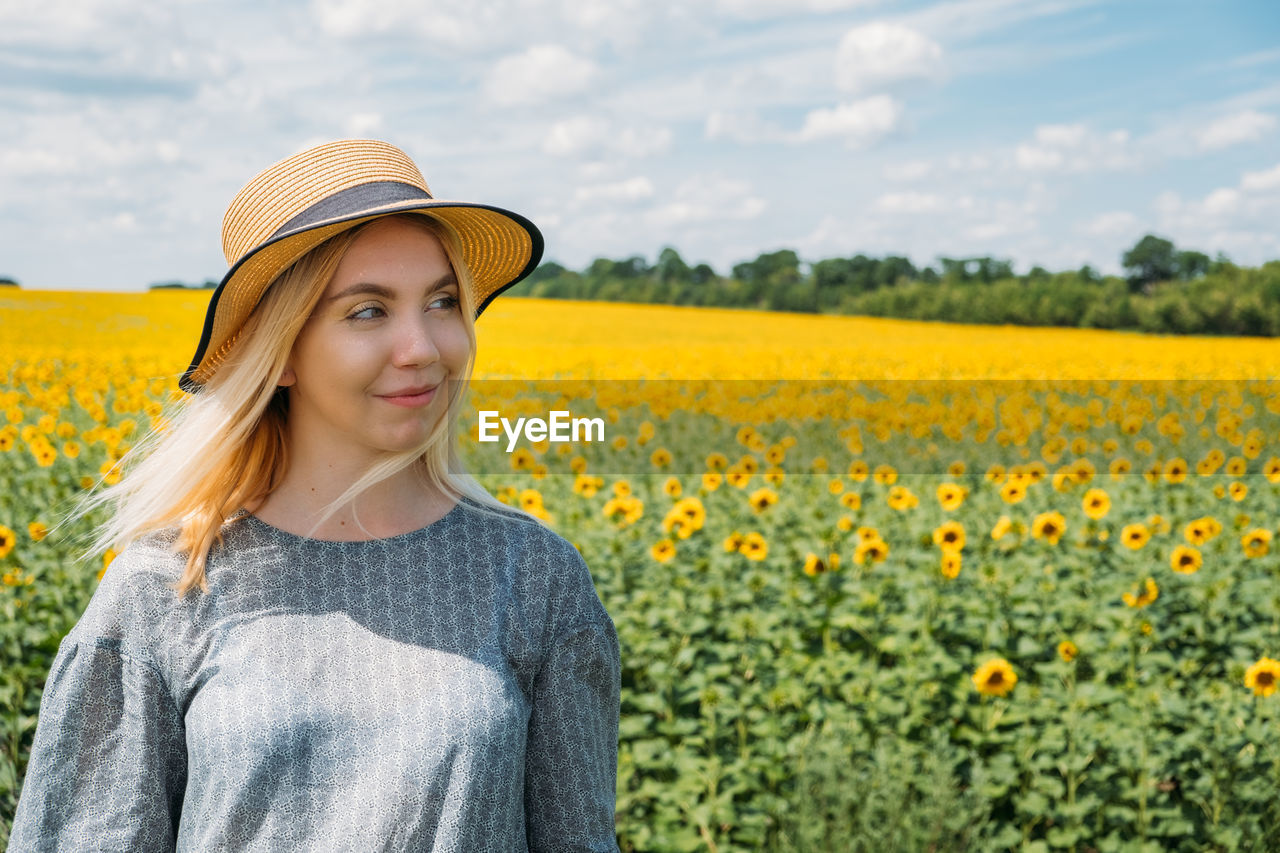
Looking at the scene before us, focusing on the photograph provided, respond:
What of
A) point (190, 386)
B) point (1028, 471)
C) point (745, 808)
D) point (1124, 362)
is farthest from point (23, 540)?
point (1124, 362)

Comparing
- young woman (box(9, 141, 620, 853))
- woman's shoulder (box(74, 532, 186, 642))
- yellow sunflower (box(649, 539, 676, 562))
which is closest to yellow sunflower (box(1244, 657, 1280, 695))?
yellow sunflower (box(649, 539, 676, 562))

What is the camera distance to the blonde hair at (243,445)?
1.55 metres

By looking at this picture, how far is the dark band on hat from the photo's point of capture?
1508 mm

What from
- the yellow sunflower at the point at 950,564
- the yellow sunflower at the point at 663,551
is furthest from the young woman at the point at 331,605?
the yellow sunflower at the point at 950,564

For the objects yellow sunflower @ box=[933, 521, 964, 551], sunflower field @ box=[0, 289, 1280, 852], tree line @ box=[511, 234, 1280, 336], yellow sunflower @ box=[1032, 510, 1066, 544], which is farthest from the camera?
tree line @ box=[511, 234, 1280, 336]

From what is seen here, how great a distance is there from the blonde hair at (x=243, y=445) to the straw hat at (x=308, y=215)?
0.10 ft

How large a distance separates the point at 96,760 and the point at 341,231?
79 centimetres

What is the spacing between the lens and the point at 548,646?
1.61 metres

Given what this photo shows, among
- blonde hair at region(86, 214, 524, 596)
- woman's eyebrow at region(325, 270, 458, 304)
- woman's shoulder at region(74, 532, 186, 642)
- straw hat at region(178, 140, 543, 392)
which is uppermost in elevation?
straw hat at region(178, 140, 543, 392)

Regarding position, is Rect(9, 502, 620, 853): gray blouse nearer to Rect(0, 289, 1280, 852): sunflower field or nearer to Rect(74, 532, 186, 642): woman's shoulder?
Rect(74, 532, 186, 642): woman's shoulder

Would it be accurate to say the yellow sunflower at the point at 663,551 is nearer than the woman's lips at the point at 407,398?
No

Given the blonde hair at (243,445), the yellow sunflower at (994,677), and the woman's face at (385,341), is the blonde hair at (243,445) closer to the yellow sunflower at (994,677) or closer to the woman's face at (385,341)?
the woman's face at (385,341)

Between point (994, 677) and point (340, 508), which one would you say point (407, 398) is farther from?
point (994, 677)

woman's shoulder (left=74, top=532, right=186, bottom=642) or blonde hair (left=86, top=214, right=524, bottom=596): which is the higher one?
blonde hair (left=86, top=214, right=524, bottom=596)
